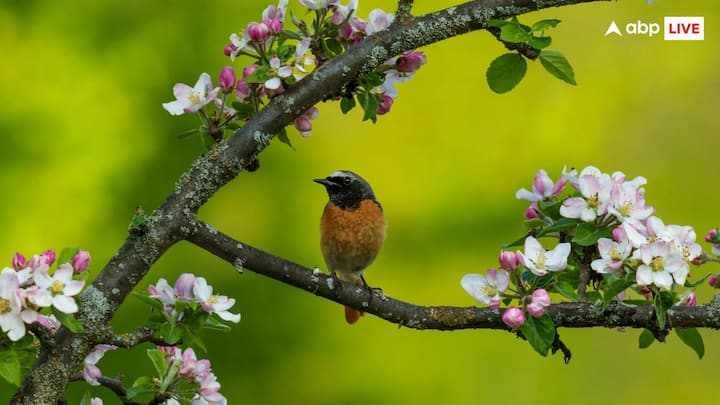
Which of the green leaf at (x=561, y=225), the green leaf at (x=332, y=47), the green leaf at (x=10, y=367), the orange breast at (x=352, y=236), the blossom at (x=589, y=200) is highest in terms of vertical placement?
the orange breast at (x=352, y=236)

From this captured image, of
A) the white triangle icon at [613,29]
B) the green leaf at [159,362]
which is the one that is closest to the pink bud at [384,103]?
the green leaf at [159,362]

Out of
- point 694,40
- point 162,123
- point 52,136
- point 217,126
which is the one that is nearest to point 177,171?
point 162,123

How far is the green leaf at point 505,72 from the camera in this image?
6.29ft

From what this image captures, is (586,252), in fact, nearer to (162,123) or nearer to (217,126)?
(217,126)

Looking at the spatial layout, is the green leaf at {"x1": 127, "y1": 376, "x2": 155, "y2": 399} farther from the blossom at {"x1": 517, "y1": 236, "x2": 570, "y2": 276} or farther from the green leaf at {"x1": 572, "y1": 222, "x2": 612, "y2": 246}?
the green leaf at {"x1": 572, "y1": 222, "x2": 612, "y2": 246}

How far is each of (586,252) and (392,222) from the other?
266 centimetres

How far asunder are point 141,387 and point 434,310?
1.70 ft

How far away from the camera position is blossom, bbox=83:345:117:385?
67.8 inches

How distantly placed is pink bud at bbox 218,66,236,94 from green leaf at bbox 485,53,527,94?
46 cm

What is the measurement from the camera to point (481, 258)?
4656 mm

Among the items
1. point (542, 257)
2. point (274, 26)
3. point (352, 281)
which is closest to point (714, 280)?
point (542, 257)

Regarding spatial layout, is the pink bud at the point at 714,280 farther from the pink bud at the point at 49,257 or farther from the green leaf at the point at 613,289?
the pink bud at the point at 49,257

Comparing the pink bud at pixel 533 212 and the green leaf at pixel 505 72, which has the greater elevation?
the green leaf at pixel 505 72

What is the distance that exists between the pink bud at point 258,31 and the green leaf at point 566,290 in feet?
2.17
